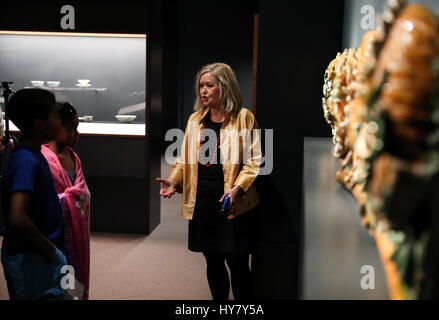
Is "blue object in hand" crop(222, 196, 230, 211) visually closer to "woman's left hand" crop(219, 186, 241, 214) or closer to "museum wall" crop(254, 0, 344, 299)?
"woman's left hand" crop(219, 186, 241, 214)

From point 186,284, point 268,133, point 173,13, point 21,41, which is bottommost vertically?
point 186,284

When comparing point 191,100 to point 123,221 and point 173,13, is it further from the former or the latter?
point 123,221

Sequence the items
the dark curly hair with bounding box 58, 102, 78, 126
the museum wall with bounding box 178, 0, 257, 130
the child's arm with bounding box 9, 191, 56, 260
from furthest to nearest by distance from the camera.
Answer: the museum wall with bounding box 178, 0, 257, 130 < the dark curly hair with bounding box 58, 102, 78, 126 < the child's arm with bounding box 9, 191, 56, 260

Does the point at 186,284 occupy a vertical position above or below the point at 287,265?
below

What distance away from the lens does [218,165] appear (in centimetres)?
316

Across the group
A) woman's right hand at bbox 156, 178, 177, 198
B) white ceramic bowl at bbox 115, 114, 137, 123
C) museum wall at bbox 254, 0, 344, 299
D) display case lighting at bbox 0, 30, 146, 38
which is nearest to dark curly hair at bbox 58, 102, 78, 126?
woman's right hand at bbox 156, 178, 177, 198

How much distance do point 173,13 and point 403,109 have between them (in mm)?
11304

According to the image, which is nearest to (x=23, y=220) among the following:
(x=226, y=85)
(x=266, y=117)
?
(x=226, y=85)

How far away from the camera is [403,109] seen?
756 mm

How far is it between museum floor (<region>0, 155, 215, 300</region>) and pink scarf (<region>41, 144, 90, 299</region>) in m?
1.54

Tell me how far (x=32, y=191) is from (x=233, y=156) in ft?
4.81

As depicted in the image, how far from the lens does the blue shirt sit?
1.91 m

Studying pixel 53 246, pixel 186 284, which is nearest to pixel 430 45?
pixel 53 246

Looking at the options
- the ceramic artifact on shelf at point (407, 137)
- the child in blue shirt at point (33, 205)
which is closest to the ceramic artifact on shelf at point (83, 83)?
the child in blue shirt at point (33, 205)
